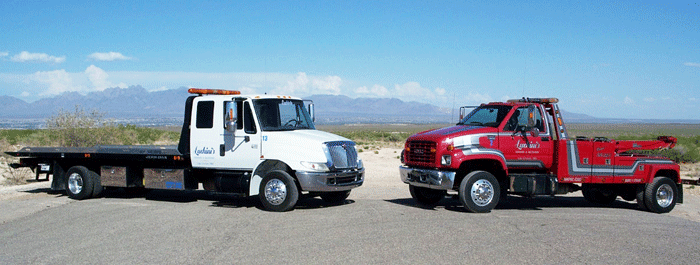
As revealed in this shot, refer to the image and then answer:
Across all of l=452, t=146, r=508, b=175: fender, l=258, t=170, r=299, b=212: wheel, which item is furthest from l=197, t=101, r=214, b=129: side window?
l=452, t=146, r=508, b=175: fender

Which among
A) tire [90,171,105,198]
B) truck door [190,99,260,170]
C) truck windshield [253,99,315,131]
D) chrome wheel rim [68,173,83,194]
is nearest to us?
truck door [190,99,260,170]

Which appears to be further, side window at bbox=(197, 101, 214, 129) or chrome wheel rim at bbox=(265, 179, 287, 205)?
side window at bbox=(197, 101, 214, 129)

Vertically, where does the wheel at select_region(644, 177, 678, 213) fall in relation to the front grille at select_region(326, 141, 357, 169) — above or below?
below

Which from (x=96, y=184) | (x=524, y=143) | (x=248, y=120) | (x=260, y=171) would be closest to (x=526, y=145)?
(x=524, y=143)

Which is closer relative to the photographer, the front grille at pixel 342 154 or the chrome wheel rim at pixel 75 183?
the front grille at pixel 342 154

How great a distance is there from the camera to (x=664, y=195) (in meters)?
13.9

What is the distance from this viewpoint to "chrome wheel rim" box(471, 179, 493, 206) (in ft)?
41.4

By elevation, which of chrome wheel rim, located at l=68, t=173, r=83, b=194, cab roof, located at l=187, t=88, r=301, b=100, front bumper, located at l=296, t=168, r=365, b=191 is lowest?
chrome wheel rim, located at l=68, t=173, r=83, b=194

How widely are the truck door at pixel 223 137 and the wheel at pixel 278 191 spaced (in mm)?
580

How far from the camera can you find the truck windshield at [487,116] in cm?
1328

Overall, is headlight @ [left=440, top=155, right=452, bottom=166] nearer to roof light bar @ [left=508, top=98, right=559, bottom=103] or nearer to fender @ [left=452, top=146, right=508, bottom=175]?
fender @ [left=452, top=146, right=508, bottom=175]

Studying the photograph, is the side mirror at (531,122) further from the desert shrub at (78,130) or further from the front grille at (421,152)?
the desert shrub at (78,130)

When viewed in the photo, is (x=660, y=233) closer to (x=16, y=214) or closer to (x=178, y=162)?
(x=178, y=162)

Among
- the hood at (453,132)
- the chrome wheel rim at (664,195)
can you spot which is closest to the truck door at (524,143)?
the hood at (453,132)
